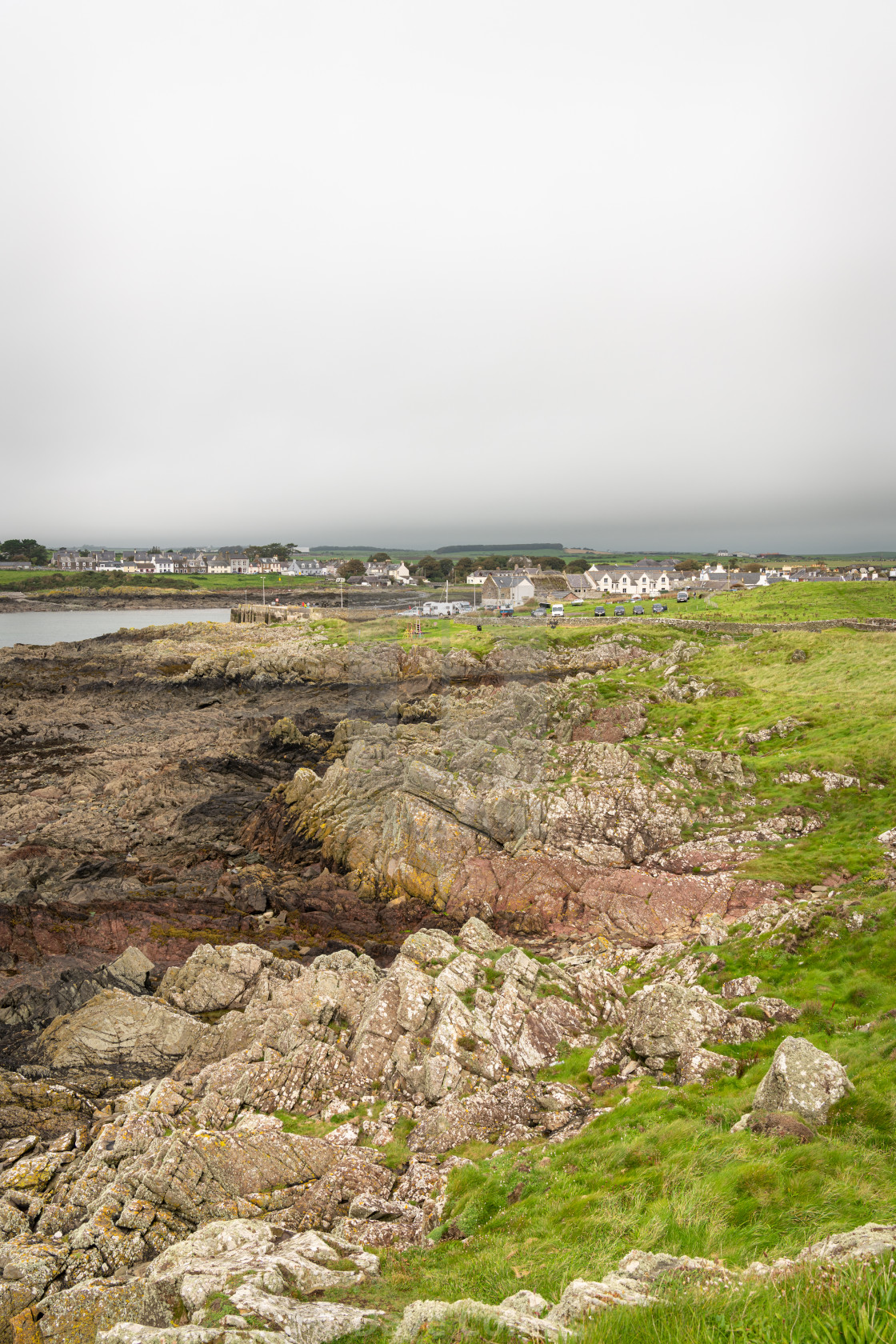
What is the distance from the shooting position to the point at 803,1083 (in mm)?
9383

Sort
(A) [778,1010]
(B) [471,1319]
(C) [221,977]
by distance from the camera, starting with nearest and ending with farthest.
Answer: (B) [471,1319]
(A) [778,1010]
(C) [221,977]

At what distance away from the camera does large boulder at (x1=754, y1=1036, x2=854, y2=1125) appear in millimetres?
9172

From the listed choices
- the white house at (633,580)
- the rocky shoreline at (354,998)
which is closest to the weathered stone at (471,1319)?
the rocky shoreline at (354,998)

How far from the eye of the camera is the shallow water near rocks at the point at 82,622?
103 metres

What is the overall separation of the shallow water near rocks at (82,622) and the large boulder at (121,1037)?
92.3 m

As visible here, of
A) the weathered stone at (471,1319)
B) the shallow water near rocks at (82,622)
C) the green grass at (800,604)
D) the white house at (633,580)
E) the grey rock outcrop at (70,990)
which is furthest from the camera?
the white house at (633,580)

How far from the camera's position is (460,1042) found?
46.8 ft

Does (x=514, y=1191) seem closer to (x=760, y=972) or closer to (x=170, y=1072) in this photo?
(x=760, y=972)

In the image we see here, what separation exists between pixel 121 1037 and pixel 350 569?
508 feet

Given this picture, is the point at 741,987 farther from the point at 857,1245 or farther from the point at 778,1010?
the point at 857,1245

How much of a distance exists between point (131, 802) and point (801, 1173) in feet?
119

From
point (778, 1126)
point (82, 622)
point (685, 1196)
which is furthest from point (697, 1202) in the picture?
point (82, 622)

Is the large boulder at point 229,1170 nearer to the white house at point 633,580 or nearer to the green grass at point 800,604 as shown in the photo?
the green grass at point 800,604

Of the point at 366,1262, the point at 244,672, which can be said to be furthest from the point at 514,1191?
the point at 244,672
